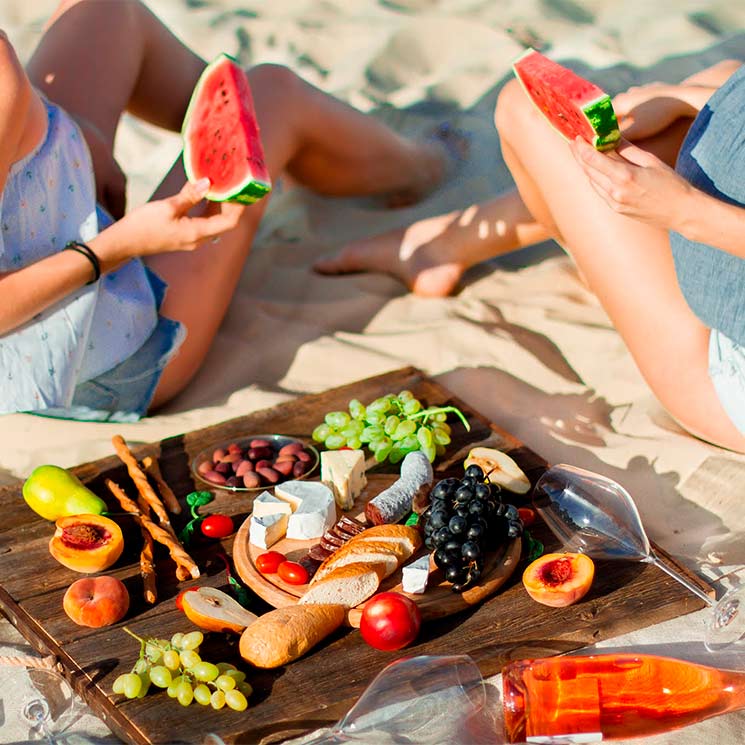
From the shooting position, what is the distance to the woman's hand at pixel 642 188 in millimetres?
2635

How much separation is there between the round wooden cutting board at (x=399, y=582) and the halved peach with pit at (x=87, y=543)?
29 centimetres

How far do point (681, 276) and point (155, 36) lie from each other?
2087 mm

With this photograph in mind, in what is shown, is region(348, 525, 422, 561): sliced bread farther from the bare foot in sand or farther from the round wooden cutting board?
the bare foot in sand

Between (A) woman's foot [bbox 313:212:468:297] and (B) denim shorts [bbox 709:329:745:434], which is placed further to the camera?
(A) woman's foot [bbox 313:212:468:297]

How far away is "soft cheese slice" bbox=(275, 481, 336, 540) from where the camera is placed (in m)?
2.65

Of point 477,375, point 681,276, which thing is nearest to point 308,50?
point 477,375

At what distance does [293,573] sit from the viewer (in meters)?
2.50

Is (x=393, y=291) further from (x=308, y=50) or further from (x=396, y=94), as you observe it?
(x=308, y=50)

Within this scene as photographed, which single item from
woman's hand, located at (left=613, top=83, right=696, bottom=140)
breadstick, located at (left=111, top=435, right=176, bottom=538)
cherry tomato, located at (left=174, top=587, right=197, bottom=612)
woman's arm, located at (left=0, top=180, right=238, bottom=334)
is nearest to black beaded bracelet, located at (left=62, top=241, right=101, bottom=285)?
woman's arm, located at (left=0, top=180, right=238, bottom=334)

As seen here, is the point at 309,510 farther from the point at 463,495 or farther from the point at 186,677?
the point at 186,677

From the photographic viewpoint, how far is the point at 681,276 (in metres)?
3.05

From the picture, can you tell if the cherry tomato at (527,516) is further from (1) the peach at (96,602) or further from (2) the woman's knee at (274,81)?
(2) the woman's knee at (274,81)

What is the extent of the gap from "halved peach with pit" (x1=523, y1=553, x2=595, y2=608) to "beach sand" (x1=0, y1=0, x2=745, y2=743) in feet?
0.60

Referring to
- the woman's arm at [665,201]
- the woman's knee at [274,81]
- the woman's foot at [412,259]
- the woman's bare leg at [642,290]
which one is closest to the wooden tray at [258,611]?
the woman's bare leg at [642,290]
